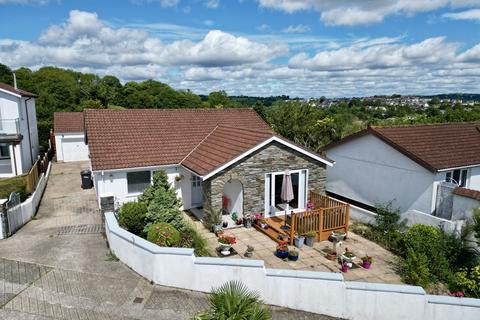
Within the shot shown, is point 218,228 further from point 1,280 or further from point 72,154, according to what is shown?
point 72,154

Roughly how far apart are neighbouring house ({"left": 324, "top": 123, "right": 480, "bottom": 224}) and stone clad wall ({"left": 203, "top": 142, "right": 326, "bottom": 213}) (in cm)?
455

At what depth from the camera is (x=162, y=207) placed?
13.2m

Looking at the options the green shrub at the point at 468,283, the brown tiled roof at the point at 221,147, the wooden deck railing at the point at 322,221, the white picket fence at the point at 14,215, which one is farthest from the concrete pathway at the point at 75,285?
the brown tiled roof at the point at 221,147

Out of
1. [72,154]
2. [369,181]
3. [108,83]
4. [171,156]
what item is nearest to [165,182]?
[171,156]

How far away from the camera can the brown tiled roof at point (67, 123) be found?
33.4 metres

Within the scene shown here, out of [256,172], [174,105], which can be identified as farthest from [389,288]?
[174,105]

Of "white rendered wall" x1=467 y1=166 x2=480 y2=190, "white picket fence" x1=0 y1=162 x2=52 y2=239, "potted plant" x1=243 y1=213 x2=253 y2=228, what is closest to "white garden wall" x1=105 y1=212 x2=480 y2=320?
"potted plant" x1=243 y1=213 x2=253 y2=228

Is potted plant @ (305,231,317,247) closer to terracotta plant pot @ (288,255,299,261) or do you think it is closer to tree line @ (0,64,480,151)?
terracotta plant pot @ (288,255,299,261)

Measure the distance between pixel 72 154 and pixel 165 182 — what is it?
928 inches

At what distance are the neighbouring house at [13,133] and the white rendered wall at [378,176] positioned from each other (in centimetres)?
2237

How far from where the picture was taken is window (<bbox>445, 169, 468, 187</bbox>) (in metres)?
18.0

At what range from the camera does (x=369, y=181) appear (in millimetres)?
20141

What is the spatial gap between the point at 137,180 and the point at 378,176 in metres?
13.5

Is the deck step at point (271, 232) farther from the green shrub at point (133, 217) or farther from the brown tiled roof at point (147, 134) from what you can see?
the green shrub at point (133, 217)
